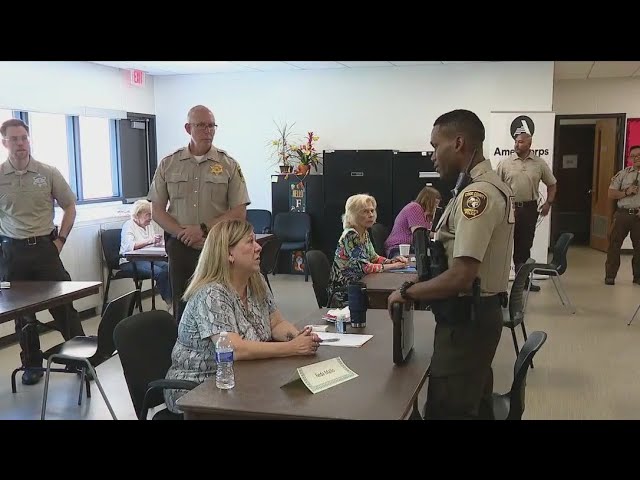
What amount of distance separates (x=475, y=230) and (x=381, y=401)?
2.38 ft

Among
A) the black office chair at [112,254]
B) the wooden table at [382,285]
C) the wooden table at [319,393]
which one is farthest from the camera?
the black office chair at [112,254]

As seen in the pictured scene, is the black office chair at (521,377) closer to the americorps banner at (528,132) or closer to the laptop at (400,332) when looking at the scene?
the laptop at (400,332)

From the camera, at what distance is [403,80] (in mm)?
8164

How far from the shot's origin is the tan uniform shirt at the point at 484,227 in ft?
7.48

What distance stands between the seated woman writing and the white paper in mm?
2844

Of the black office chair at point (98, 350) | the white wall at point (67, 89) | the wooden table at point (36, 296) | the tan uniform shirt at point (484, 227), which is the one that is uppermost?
the white wall at point (67, 89)

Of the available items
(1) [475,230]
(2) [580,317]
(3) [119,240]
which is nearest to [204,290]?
(1) [475,230]

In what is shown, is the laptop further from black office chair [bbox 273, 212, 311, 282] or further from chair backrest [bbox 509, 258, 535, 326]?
black office chair [bbox 273, 212, 311, 282]

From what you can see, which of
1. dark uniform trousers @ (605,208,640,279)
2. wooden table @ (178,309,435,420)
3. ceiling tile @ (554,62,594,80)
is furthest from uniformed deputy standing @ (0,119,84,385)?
dark uniform trousers @ (605,208,640,279)

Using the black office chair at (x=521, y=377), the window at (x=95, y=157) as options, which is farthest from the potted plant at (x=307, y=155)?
the black office chair at (x=521, y=377)

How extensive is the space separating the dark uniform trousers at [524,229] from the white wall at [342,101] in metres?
1.58

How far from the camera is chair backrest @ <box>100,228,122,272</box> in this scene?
6.46 m

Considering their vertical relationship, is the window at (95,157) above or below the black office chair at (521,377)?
above
